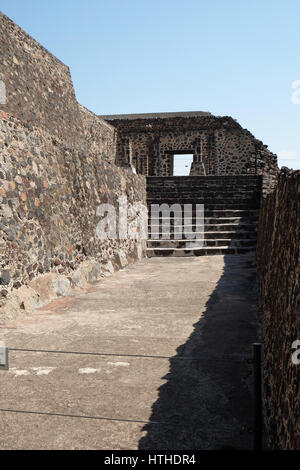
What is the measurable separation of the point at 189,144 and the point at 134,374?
850 inches

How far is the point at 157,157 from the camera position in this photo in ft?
79.7

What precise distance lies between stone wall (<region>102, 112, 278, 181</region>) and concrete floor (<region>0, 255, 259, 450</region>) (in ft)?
59.8

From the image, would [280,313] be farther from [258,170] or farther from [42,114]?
[258,170]

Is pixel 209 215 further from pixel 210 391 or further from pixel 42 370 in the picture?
pixel 210 391

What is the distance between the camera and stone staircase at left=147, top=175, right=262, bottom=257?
38.6 feet

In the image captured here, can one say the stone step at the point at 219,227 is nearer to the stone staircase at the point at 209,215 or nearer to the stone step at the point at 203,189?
the stone staircase at the point at 209,215

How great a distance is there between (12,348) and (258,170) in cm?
1851

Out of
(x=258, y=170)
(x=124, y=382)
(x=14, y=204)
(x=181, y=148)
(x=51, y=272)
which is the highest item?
(x=181, y=148)

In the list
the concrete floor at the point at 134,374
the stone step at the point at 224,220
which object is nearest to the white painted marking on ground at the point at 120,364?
the concrete floor at the point at 134,374

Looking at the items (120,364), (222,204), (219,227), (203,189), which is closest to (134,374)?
(120,364)

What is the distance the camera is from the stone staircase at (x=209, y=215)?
1176 centimetres

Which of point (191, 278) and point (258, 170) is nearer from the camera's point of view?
point (191, 278)

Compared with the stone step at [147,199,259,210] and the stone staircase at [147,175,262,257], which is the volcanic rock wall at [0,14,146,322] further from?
the stone step at [147,199,259,210]

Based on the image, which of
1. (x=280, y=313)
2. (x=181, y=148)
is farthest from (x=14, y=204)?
(x=181, y=148)
